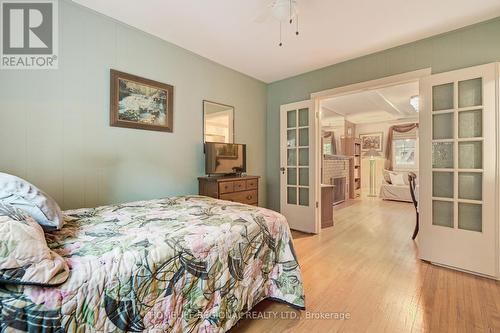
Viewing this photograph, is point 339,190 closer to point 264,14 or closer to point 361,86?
point 361,86

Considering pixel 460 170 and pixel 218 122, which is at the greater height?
pixel 218 122

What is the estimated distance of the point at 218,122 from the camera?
131 inches

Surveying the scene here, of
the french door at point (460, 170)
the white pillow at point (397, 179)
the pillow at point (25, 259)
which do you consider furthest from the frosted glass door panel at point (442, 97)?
the white pillow at point (397, 179)

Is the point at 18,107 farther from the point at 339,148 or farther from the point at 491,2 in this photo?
the point at 339,148

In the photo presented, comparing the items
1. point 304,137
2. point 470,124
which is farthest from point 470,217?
point 304,137

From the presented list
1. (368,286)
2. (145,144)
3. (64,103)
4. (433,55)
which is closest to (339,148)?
(433,55)

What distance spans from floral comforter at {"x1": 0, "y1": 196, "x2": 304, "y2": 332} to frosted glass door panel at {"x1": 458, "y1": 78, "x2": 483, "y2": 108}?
2.33 meters

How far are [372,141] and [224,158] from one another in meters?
6.62

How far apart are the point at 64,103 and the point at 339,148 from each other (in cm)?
684

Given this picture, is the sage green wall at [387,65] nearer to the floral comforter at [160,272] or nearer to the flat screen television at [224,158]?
the flat screen television at [224,158]

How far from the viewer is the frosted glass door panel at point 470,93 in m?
2.24

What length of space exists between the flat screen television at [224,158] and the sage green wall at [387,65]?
39.7 inches

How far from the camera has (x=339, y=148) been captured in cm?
714

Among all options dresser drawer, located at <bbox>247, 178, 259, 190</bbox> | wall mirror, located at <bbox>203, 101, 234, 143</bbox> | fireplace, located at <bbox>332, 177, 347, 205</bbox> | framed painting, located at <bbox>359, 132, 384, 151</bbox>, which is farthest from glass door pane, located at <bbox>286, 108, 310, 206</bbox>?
framed painting, located at <bbox>359, 132, 384, 151</bbox>
